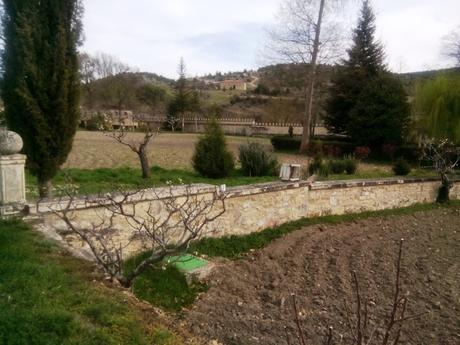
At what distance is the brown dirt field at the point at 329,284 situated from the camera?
456 cm

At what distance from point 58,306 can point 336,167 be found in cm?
1057

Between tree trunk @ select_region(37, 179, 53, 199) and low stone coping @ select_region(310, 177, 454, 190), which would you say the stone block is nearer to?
tree trunk @ select_region(37, 179, 53, 199)

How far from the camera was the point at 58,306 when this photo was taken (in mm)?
3111

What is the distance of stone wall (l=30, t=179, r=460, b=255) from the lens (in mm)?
5551

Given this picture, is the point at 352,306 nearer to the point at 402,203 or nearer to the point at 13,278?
the point at 13,278

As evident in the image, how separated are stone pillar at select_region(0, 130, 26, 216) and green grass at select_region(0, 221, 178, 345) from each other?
4.19 ft

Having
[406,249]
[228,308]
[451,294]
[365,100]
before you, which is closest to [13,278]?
[228,308]

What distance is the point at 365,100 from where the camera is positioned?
1984 cm

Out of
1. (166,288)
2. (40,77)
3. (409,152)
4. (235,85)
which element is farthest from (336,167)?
(235,85)

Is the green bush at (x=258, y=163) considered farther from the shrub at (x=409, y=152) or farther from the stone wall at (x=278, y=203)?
the shrub at (x=409, y=152)

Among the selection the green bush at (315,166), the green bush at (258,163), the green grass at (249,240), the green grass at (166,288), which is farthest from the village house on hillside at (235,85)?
the green grass at (166,288)

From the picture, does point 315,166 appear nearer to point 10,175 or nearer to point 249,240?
point 249,240

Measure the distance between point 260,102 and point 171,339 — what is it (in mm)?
49490

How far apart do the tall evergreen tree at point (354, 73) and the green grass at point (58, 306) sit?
63.9 ft
